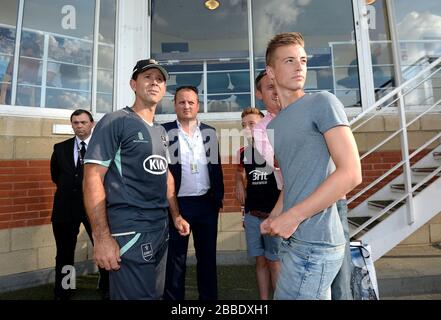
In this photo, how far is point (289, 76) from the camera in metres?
1.37

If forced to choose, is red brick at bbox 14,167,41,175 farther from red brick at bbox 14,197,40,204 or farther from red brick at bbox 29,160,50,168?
red brick at bbox 14,197,40,204

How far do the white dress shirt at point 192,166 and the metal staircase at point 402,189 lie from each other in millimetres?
1602

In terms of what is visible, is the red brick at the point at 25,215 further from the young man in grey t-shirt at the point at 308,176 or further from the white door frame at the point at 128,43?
the young man in grey t-shirt at the point at 308,176

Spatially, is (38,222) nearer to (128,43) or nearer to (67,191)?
(67,191)

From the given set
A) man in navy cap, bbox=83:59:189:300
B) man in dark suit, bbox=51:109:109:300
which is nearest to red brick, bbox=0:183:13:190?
man in dark suit, bbox=51:109:109:300

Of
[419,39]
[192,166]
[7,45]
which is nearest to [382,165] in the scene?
[419,39]

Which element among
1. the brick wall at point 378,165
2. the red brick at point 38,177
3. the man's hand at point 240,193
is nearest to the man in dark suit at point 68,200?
the red brick at point 38,177

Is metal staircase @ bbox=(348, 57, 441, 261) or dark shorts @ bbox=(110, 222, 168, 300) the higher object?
metal staircase @ bbox=(348, 57, 441, 261)

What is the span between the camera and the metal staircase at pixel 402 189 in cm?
323

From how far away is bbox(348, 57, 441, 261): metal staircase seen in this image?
10.6 feet

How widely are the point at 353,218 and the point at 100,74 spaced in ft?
14.0

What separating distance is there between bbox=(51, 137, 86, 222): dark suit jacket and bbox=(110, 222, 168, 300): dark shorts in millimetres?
1894

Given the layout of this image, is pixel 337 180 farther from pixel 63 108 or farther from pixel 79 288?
pixel 63 108

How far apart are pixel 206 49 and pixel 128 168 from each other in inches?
154
